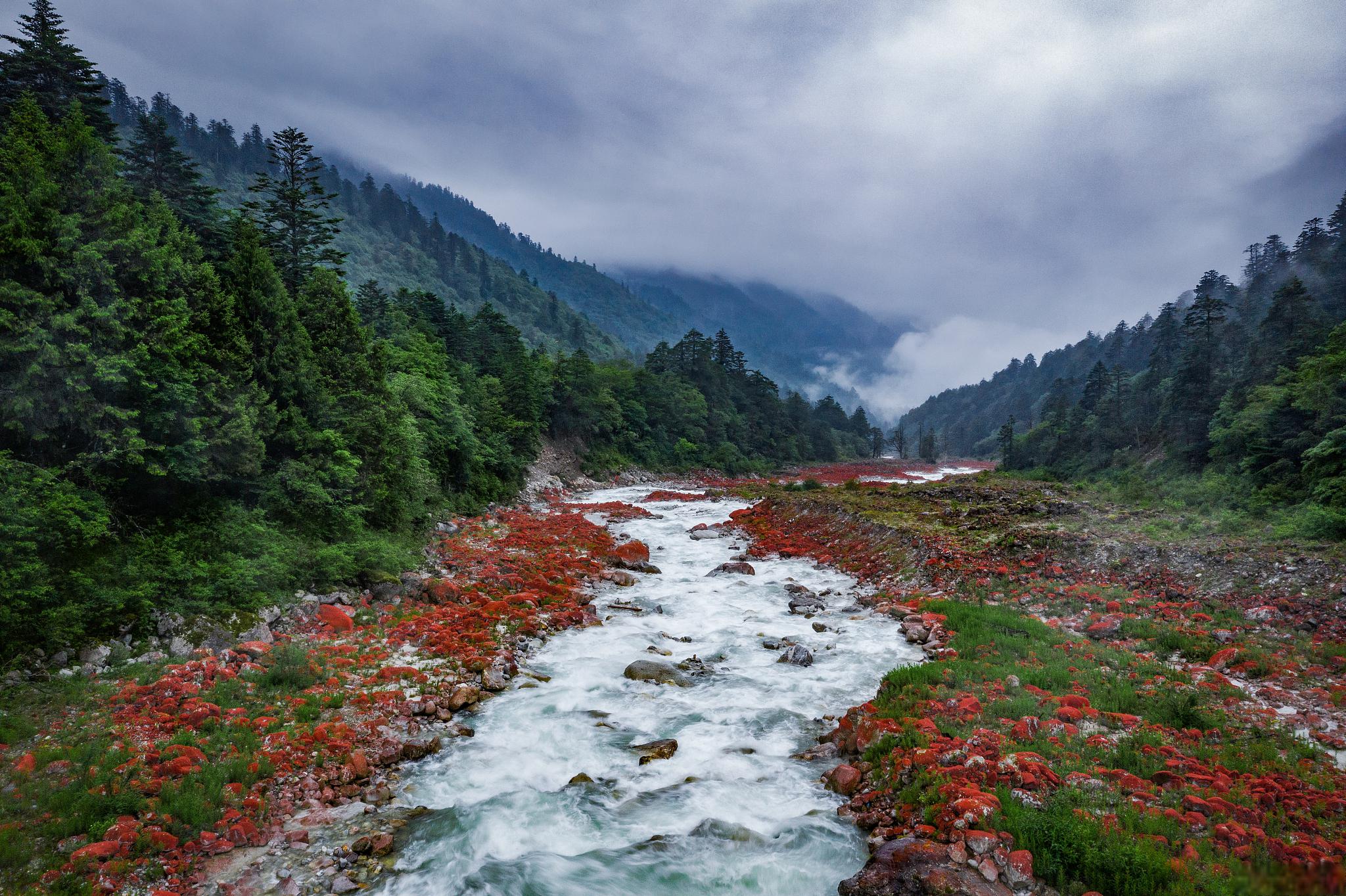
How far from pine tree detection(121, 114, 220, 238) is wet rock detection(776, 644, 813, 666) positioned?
85.5 ft

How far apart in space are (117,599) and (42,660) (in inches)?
50.4

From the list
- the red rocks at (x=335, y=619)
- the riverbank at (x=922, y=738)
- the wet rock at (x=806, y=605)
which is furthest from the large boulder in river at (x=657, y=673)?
A: the red rocks at (x=335, y=619)

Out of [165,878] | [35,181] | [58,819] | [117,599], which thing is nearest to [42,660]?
[117,599]

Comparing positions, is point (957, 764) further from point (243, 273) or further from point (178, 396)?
point (243, 273)

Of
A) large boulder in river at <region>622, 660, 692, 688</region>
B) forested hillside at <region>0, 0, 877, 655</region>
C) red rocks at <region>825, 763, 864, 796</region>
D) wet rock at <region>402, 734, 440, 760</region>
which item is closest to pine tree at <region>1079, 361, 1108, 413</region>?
forested hillside at <region>0, 0, 877, 655</region>

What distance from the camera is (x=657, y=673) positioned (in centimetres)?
1273

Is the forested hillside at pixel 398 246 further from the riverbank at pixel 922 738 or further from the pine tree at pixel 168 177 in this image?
the riverbank at pixel 922 738

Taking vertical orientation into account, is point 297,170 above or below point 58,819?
above

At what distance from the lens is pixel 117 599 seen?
10.2 metres

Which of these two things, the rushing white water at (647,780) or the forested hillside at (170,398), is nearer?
the rushing white water at (647,780)

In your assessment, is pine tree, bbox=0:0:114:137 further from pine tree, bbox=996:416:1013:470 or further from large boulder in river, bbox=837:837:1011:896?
pine tree, bbox=996:416:1013:470

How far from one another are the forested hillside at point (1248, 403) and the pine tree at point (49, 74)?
42.7m

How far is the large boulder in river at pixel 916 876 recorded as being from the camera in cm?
588

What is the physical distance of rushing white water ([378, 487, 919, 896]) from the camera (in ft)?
23.9
